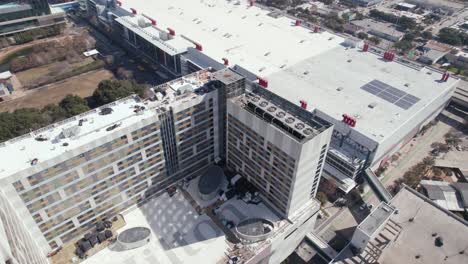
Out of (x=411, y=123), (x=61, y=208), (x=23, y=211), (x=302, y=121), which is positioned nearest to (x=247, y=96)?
(x=302, y=121)

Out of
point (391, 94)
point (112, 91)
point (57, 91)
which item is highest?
point (391, 94)

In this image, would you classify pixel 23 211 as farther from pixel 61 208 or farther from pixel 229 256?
pixel 229 256

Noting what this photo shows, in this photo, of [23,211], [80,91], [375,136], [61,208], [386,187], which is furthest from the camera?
[80,91]

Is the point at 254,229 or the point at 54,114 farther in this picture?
the point at 54,114

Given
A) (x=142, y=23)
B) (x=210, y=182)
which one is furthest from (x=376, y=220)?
(x=142, y=23)

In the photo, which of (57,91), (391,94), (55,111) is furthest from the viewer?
(57,91)

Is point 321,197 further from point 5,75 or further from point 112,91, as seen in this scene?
point 5,75

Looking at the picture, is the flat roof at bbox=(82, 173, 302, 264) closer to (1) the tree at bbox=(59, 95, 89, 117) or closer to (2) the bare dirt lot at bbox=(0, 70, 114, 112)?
(1) the tree at bbox=(59, 95, 89, 117)
